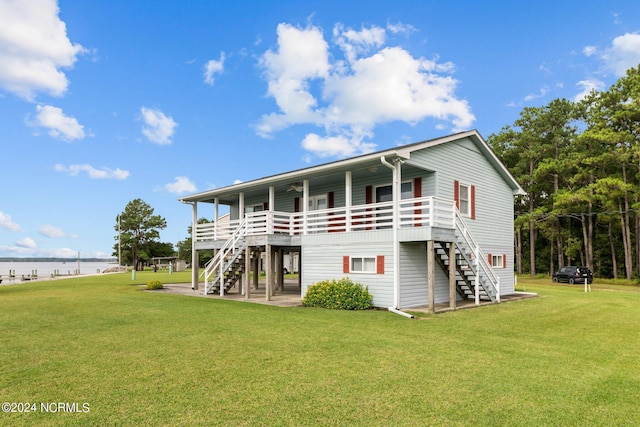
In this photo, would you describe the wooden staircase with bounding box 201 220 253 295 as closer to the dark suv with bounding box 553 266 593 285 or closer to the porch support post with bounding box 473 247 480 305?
the porch support post with bounding box 473 247 480 305

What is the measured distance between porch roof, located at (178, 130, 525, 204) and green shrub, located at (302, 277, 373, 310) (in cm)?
423

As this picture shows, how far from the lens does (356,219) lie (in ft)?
54.3

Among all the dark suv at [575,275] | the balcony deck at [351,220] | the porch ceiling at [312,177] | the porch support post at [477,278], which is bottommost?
the dark suv at [575,275]

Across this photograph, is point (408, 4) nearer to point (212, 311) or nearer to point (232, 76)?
point (232, 76)

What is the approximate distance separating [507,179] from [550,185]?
2609 cm

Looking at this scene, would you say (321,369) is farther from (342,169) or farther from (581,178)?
(581,178)

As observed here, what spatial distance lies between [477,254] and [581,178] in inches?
1107

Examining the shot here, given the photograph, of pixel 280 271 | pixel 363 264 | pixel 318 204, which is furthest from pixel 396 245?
pixel 280 271

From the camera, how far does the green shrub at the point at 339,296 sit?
14.5 meters

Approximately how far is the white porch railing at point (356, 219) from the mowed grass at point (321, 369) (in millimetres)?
3783

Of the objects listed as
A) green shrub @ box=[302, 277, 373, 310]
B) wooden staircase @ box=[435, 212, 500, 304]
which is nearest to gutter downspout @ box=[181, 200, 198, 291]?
green shrub @ box=[302, 277, 373, 310]

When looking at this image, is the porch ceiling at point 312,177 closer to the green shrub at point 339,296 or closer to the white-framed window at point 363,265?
the white-framed window at point 363,265

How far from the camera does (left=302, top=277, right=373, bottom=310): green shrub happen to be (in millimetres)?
14516

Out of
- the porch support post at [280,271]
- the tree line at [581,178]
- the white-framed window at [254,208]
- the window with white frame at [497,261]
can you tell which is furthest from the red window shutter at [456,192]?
the tree line at [581,178]
